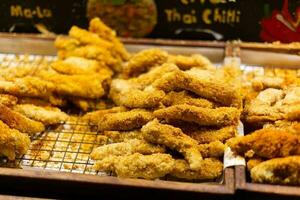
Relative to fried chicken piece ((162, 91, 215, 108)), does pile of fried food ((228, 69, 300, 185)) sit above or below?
below

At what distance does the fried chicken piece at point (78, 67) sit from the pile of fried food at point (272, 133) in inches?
33.8

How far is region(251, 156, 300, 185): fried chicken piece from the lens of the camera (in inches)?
81.1

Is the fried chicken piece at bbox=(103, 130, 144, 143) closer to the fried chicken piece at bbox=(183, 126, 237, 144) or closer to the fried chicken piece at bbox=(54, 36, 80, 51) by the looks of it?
the fried chicken piece at bbox=(183, 126, 237, 144)

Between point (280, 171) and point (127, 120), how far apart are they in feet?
2.57

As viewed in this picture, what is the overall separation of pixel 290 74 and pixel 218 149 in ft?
2.96

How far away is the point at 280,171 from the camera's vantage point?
82.1 inches

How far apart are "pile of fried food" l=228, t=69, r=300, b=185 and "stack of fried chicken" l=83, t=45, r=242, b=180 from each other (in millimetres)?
97

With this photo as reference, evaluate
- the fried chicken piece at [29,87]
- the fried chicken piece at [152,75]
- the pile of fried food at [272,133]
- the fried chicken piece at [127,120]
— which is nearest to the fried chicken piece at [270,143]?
the pile of fried food at [272,133]

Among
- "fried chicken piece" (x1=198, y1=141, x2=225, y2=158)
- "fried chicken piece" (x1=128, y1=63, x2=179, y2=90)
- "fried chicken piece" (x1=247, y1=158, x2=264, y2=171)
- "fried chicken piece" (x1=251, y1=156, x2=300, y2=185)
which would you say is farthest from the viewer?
"fried chicken piece" (x1=128, y1=63, x2=179, y2=90)

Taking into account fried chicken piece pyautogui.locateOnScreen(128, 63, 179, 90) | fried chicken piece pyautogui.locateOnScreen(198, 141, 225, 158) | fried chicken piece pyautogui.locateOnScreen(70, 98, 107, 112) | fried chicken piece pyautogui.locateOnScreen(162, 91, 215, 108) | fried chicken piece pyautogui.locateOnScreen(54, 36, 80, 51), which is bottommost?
fried chicken piece pyautogui.locateOnScreen(198, 141, 225, 158)

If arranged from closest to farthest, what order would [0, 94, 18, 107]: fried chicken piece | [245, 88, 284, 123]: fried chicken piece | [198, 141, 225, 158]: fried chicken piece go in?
[198, 141, 225, 158]: fried chicken piece < [245, 88, 284, 123]: fried chicken piece < [0, 94, 18, 107]: fried chicken piece

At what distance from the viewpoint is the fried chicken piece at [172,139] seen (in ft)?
7.34

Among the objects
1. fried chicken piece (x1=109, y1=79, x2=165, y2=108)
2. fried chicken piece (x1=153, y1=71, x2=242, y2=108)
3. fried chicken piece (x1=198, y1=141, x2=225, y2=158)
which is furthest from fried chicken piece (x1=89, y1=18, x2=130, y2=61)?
fried chicken piece (x1=198, y1=141, x2=225, y2=158)

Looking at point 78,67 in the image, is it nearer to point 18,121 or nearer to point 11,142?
point 18,121
